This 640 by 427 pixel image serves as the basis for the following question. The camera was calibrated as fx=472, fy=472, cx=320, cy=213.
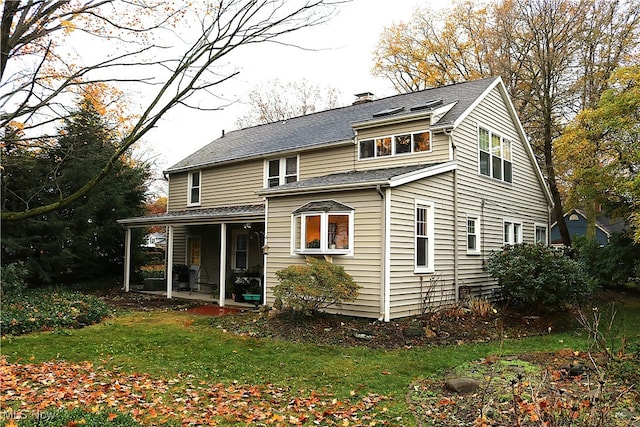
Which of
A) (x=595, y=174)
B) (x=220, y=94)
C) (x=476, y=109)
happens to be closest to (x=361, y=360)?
(x=220, y=94)

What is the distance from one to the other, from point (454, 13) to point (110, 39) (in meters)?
22.8

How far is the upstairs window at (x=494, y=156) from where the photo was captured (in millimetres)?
14656

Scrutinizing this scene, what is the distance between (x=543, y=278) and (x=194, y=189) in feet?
44.1

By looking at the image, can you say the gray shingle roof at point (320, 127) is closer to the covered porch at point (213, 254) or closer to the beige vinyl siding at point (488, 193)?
the beige vinyl siding at point (488, 193)

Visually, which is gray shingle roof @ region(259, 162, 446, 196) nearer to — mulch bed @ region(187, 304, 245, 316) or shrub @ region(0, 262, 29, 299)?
mulch bed @ region(187, 304, 245, 316)

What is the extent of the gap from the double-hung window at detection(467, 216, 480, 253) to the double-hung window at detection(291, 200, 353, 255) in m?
4.50

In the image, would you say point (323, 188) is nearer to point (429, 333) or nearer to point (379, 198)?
point (379, 198)

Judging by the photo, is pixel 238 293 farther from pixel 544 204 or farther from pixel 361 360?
pixel 544 204

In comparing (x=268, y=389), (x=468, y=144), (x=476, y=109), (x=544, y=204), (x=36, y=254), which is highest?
(x=476, y=109)

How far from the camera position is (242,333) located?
1009 cm

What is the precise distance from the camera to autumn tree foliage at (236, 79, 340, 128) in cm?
3503

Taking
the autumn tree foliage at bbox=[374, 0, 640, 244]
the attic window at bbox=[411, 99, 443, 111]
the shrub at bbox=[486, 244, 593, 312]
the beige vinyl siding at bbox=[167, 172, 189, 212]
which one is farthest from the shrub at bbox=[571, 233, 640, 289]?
the beige vinyl siding at bbox=[167, 172, 189, 212]

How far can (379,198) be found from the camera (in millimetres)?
10711

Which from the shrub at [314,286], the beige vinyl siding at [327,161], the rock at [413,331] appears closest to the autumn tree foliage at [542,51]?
the beige vinyl siding at [327,161]
